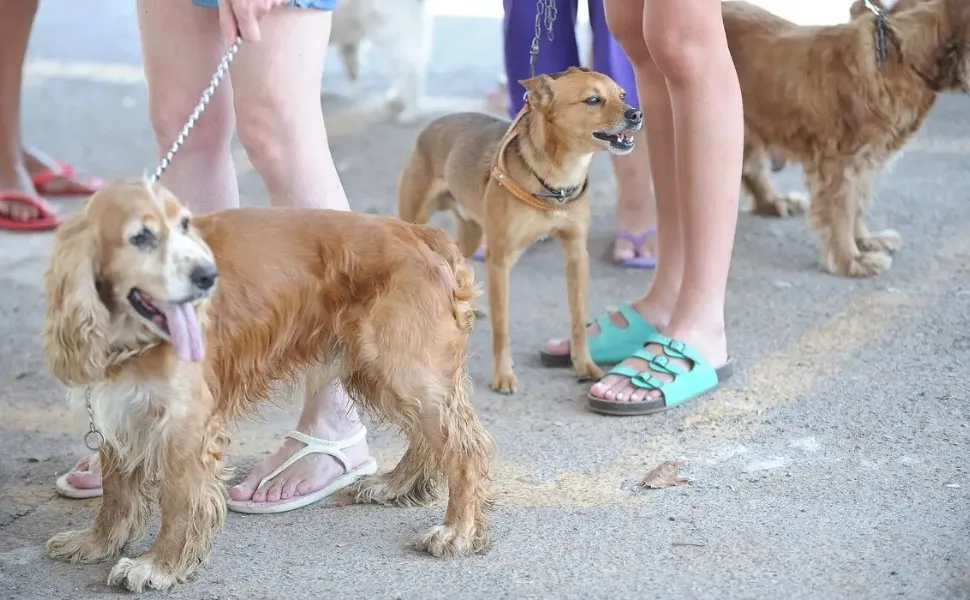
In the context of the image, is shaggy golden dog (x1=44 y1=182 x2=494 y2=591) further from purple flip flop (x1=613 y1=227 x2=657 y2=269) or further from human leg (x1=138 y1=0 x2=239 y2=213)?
purple flip flop (x1=613 y1=227 x2=657 y2=269)

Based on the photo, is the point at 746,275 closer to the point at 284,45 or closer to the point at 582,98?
the point at 582,98

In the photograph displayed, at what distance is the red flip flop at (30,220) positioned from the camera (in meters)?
4.94

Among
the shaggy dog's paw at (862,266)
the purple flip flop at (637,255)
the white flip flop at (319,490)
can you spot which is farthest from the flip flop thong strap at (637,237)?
the white flip flop at (319,490)

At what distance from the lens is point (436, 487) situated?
9.29 feet

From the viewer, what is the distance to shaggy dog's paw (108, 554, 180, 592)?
2.40 m

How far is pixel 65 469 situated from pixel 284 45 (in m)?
1.23

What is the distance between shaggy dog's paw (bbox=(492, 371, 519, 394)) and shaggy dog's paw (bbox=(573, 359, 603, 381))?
202 millimetres

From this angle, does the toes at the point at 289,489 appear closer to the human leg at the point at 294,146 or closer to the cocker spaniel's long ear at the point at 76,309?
the human leg at the point at 294,146

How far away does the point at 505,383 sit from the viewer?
3.56 metres

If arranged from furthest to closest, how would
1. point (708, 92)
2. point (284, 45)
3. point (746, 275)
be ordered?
point (746, 275) < point (708, 92) < point (284, 45)

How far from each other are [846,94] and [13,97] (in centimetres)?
341

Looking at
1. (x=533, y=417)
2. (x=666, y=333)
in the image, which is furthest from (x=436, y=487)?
(x=666, y=333)

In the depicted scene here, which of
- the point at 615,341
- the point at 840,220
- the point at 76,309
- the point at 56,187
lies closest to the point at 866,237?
the point at 840,220

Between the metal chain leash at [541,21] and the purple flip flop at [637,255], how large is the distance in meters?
0.84
